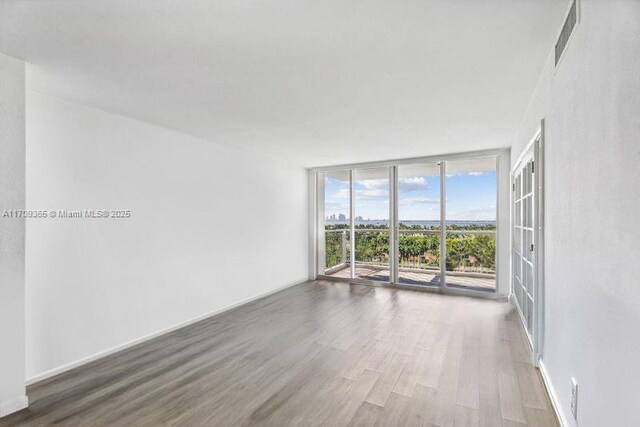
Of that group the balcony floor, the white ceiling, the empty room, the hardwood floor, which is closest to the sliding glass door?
the balcony floor

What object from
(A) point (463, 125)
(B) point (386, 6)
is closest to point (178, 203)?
(B) point (386, 6)

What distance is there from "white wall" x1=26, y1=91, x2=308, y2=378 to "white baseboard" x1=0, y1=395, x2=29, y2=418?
0.43 meters

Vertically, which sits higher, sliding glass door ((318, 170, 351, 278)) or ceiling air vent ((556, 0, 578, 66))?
ceiling air vent ((556, 0, 578, 66))

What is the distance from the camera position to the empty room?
5.00 feet

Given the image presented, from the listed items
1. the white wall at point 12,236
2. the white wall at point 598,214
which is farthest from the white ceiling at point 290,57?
the white wall at point 598,214

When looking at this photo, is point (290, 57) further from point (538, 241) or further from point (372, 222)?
point (372, 222)

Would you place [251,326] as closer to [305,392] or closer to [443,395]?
[305,392]

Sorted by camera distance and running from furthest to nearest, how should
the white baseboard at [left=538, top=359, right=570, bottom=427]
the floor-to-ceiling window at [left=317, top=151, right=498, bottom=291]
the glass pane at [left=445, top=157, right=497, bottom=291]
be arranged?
the floor-to-ceiling window at [left=317, top=151, right=498, bottom=291] < the glass pane at [left=445, top=157, right=497, bottom=291] < the white baseboard at [left=538, top=359, right=570, bottom=427]

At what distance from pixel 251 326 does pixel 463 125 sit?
354 cm

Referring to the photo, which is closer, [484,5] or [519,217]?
[484,5]

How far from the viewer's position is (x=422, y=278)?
20.5 feet

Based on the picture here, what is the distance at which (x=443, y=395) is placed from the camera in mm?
2367

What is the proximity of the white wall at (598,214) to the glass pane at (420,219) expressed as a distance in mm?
3637

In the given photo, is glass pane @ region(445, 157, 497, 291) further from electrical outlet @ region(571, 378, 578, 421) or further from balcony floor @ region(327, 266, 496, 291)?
electrical outlet @ region(571, 378, 578, 421)
